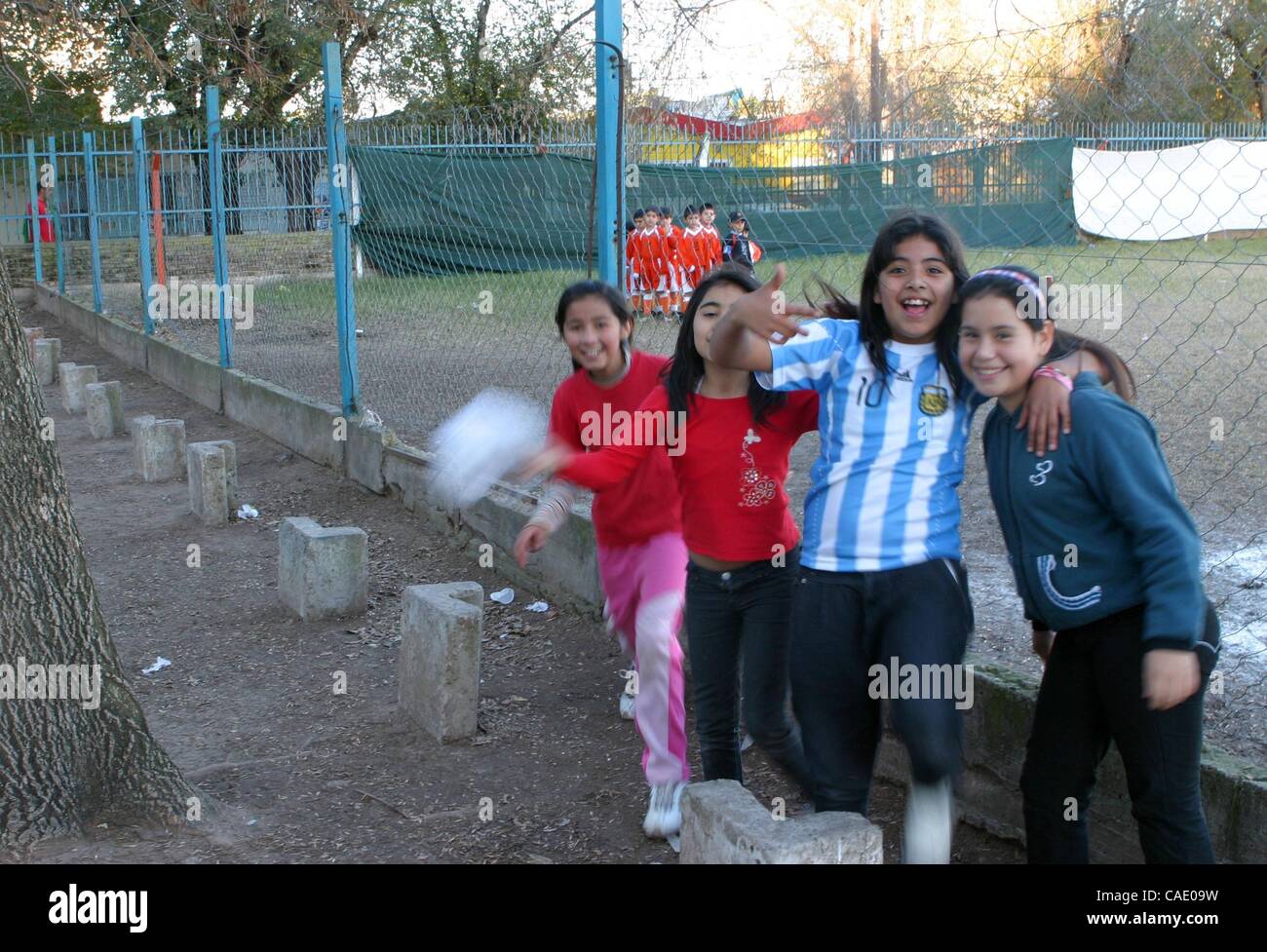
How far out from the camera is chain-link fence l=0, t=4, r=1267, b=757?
3.59 meters

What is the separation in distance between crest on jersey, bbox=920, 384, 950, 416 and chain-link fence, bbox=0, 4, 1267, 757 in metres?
0.99

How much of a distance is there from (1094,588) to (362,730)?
2.83m

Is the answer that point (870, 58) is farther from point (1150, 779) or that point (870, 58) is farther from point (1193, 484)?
point (1193, 484)

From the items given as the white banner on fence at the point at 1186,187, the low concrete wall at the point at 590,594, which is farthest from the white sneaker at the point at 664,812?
the white banner on fence at the point at 1186,187

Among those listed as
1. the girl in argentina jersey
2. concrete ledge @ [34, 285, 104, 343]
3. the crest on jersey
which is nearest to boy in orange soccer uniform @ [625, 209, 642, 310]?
the girl in argentina jersey

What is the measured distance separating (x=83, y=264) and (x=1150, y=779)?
23324mm

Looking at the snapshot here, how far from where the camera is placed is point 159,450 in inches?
355

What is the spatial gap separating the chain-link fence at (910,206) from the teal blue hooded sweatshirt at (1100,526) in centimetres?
106

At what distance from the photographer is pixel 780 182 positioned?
6.46 metres

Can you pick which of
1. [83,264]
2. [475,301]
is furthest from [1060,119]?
[83,264]

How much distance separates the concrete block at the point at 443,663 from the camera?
427 cm

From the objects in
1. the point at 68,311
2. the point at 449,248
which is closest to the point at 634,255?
the point at 449,248

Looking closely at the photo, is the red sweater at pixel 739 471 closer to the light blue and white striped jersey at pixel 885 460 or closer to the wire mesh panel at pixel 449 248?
the light blue and white striped jersey at pixel 885 460

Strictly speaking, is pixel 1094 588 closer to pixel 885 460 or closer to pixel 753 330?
pixel 885 460
